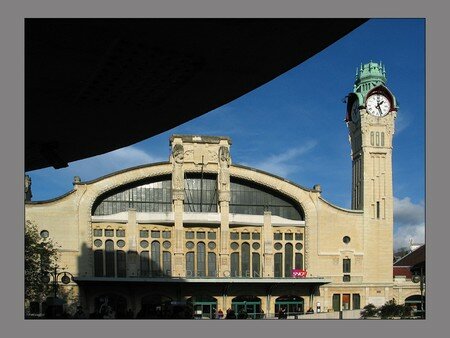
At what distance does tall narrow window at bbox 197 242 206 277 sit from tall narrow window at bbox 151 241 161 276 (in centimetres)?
259

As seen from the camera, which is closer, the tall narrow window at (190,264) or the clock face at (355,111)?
the tall narrow window at (190,264)

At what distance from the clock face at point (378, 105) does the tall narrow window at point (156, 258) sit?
57.1 feet

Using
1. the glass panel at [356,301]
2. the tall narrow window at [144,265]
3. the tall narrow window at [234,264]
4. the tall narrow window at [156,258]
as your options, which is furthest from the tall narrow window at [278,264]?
the tall narrow window at [144,265]

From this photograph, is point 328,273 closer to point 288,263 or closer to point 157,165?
point 288,263

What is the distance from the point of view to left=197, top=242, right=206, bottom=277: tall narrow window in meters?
42.7

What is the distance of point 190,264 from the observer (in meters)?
42.8

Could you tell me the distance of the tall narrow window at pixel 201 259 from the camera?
42.7 metres

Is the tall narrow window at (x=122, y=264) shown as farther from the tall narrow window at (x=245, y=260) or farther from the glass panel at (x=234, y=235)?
the tall narrow window at (x=245, y=260)

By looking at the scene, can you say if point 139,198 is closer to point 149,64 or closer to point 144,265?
point 144,265

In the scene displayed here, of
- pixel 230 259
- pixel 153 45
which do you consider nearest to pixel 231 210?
pixel 230 259

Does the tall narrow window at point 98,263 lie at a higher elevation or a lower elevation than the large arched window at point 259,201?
lower

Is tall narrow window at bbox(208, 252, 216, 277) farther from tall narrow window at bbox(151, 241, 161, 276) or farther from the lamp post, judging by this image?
the lamp post

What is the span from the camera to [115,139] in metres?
12.5

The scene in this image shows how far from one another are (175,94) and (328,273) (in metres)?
35.4
